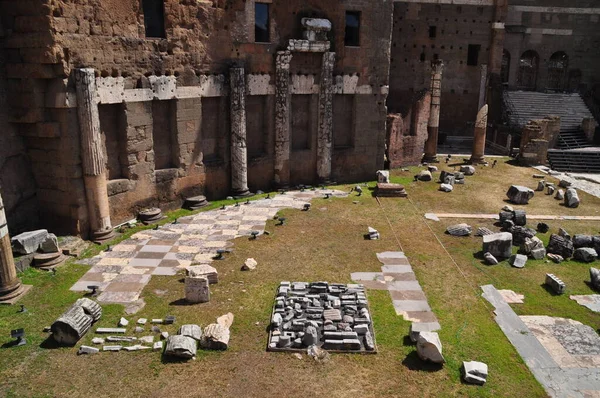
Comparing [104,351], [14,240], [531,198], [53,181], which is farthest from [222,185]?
[531,198]

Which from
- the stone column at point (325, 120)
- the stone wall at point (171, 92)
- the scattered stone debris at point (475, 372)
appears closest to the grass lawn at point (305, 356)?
the scattered stone debris at point (475, 372)

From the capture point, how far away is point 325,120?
740 inches

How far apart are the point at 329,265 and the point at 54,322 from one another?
19.5ft

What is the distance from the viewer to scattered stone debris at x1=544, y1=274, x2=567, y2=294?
1080cm

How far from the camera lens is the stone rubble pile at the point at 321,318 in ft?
28.2

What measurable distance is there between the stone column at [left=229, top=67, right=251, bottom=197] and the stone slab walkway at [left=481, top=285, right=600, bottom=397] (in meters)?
9.52

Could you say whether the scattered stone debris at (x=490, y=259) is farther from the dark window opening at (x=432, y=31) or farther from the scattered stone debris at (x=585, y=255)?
the dark window opening at (x=432, y=31)

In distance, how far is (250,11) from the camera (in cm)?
1667

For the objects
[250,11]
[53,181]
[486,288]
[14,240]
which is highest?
[250,11]

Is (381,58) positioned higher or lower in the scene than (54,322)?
higher

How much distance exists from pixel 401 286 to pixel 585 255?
526 cm

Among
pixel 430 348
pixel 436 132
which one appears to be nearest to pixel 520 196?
pixel 436 132

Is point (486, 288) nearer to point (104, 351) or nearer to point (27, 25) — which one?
point (104, 351)

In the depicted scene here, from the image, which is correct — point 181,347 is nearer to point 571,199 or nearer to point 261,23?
point 261,23
